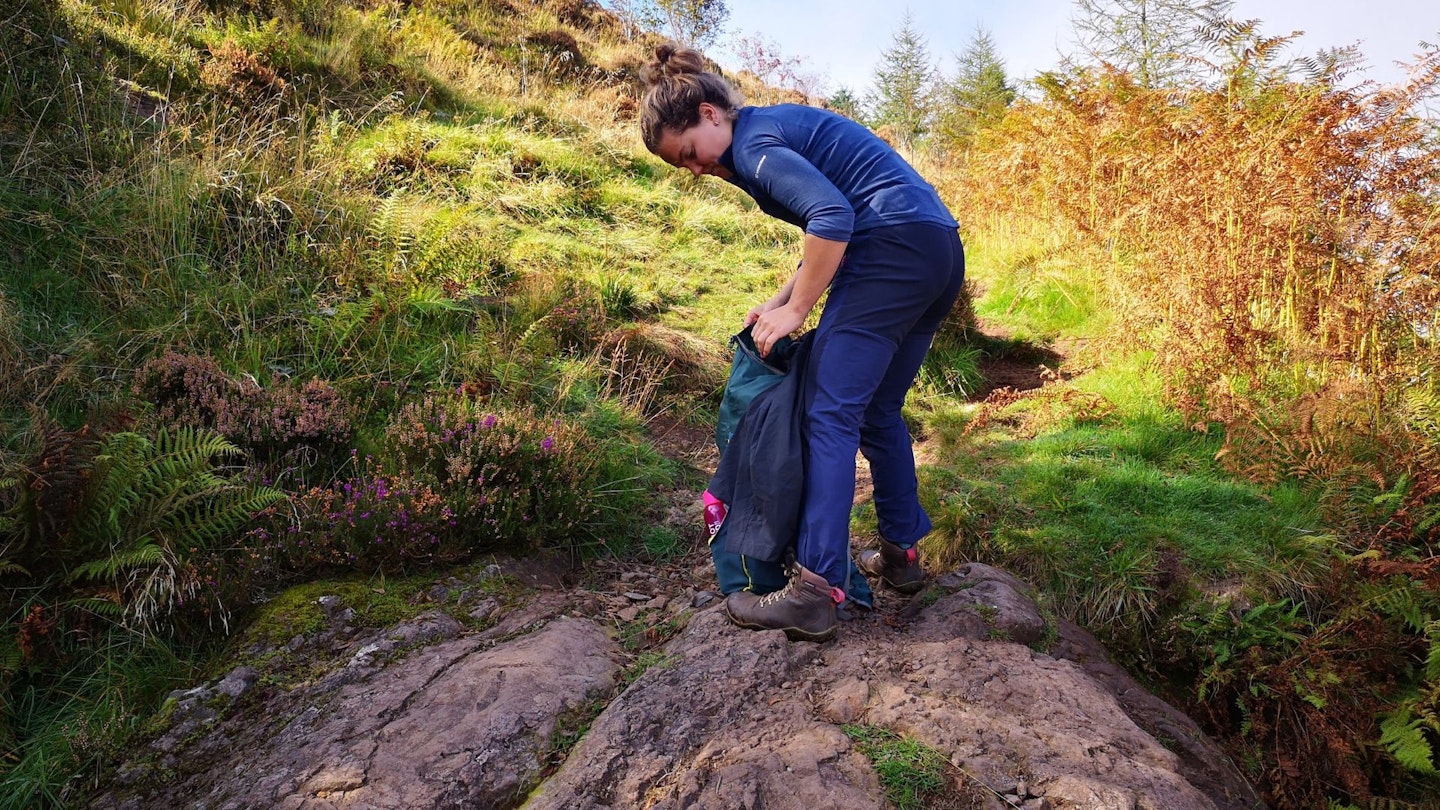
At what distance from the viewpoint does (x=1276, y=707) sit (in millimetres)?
3041

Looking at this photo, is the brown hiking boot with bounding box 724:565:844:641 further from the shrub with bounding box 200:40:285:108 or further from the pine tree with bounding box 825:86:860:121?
the pine tree with bounding box 825:86:860:121

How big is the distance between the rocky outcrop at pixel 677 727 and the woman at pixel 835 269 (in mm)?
299

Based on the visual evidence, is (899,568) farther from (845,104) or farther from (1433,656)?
(845,104)

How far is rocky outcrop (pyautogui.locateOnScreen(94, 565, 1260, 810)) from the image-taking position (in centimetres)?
198

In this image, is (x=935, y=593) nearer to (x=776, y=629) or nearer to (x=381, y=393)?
(x=776, y=629)

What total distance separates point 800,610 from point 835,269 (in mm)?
1107

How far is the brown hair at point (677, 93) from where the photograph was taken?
101 inches

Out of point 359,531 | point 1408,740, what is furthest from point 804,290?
point 1408,740

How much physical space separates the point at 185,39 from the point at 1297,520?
→ 8.72m

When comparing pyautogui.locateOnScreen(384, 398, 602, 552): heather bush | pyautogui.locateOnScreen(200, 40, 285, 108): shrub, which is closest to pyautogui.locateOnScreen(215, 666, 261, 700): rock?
pyautogui.locateOnScreen(384, 398, 602, 552): heather bush

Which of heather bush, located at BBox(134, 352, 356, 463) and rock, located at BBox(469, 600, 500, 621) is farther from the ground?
heather bush, located at BBox(134, 352, 356, 463)

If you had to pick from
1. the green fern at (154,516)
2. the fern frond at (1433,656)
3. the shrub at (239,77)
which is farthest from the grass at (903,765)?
the shrub at (239,77)

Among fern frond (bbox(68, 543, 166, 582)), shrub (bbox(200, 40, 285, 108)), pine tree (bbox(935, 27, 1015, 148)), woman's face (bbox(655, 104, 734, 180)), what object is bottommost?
fern frond (bbox(68, 543, 166, 582))

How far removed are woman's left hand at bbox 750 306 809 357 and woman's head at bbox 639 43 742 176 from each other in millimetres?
542
